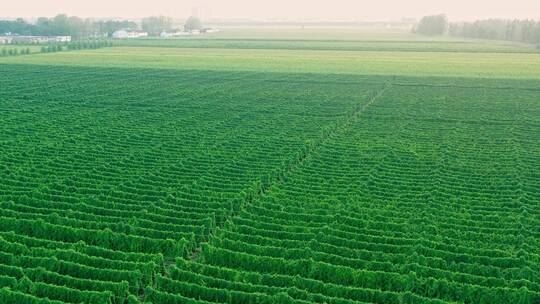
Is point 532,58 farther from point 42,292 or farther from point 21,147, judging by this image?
point 42,292

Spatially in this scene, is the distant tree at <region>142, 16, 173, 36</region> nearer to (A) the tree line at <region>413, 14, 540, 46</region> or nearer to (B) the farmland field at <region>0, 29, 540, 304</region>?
(A) the tree line at <region>413, 14, 540, 46</region>

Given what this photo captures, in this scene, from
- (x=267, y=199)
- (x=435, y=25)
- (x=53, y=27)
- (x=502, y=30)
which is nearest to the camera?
(x=267, y=199)

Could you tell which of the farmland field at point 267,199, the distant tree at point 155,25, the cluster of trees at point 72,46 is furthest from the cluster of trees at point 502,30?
the distant tree at point 155,25

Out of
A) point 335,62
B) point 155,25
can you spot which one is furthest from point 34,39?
point 335,62

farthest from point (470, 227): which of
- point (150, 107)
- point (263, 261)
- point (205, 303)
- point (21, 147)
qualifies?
point (150, 107)

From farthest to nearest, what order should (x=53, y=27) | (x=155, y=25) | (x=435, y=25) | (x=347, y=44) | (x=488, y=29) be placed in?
(x=435, y=25) → (x=155, y=25) → (x=488, y=29) → (x=53, y=27) → (x=347, y=44)

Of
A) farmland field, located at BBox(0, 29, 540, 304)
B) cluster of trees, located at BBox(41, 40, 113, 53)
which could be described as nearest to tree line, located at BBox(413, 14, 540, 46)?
cluster of trees, located at BBox(41, 40, 113, 53)

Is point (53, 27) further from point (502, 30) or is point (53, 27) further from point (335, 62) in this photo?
point (502, 30)
